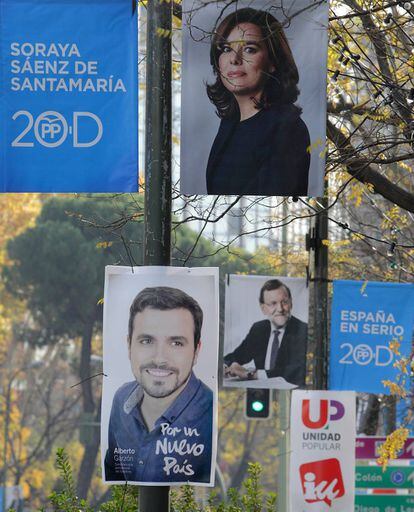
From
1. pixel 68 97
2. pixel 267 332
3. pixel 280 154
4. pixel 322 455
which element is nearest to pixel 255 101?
pixel 280 154

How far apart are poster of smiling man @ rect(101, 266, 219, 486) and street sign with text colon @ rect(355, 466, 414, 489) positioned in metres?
13.1

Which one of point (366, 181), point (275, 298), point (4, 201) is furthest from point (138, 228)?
point (366, 181)

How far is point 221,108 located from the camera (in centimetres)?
931

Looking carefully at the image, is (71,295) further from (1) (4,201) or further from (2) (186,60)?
(2) (186,60)

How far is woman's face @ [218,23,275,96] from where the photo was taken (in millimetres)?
9367

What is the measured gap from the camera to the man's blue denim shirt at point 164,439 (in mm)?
8523

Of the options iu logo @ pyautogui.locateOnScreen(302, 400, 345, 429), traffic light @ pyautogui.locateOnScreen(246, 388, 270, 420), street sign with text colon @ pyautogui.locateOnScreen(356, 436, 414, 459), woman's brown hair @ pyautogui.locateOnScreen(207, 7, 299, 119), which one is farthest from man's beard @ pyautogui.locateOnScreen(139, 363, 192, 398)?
street sign with text colon @ pyautogui.locateOnScreen(356, 436, 414, 459)

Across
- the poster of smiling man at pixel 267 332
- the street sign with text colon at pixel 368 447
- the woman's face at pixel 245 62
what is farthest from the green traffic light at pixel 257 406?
the woman's face at pixel 245 62

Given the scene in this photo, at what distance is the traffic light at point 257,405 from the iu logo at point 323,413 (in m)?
3.86

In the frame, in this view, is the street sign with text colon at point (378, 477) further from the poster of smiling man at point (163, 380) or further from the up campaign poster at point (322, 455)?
the poster of smiling man at point (163, 380)

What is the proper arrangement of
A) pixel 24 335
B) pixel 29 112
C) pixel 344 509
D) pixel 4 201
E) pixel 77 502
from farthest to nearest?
pixel 24 335 < pixel 4 201 < pixel 344 509 < pixel 77 502 < pixel 29 112

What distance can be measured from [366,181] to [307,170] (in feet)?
5.88

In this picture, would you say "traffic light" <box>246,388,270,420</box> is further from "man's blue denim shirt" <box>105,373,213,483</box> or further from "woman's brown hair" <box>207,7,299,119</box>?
"man's blue denim shirt" <box>105,373,213,483</box>

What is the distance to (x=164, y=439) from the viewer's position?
8.55m
